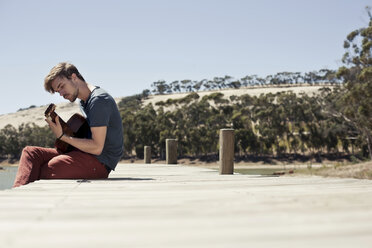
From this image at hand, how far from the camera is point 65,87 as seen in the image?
13.1ft

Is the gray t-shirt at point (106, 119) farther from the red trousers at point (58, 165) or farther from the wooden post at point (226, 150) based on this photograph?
the wooden post at point (226, 150)

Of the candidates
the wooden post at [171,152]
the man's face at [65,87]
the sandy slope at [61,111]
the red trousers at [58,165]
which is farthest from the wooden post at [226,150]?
the sandy slope at [61,111]

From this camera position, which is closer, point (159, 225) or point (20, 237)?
point (20, 237)

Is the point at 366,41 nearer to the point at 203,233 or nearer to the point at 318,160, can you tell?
the point at 318,160

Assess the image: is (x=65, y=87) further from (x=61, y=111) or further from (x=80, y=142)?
(x=61, y=111)

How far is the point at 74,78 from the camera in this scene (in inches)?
159

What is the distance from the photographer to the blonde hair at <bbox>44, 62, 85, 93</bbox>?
3949mm

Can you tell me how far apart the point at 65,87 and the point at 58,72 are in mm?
152

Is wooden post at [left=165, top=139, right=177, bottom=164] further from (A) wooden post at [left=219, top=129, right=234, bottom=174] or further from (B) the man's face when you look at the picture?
(B) the man's face

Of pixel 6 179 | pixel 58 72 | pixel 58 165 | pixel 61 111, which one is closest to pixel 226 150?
pixel 58 165

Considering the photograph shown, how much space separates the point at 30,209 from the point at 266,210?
120cm

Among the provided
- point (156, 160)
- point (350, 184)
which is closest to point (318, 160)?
point (156, 160)

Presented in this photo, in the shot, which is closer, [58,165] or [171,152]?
[58,165]

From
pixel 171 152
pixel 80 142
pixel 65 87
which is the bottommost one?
pixel 171 152
